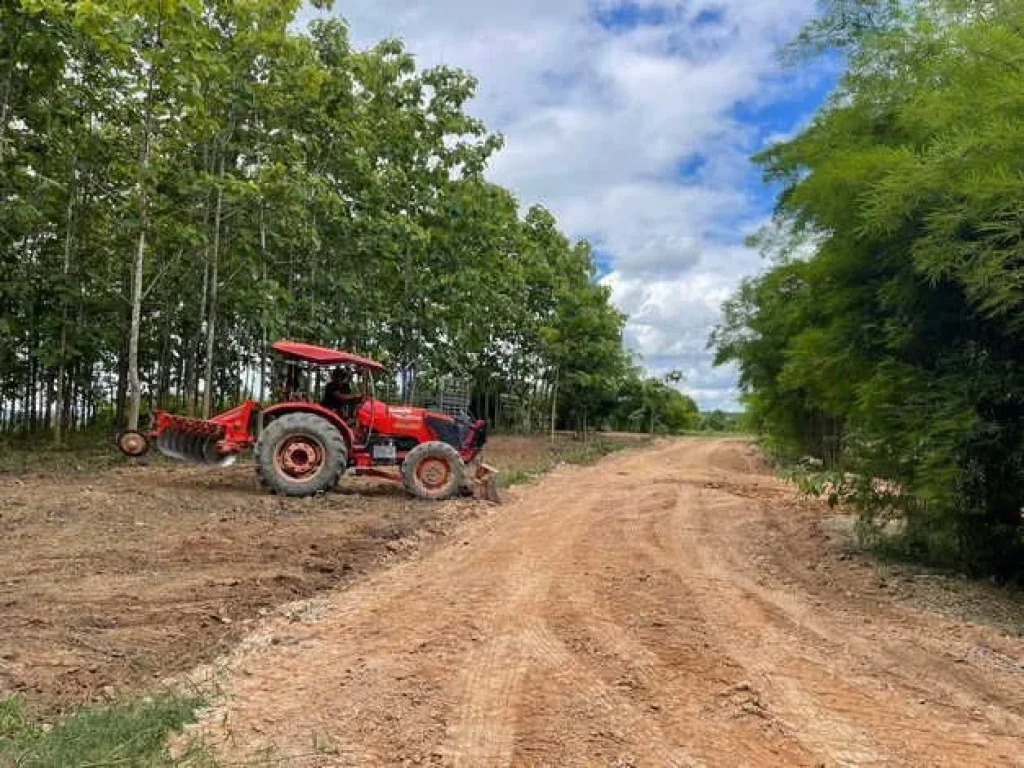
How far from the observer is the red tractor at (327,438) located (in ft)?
34.6

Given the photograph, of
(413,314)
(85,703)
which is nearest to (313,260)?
(413,314)

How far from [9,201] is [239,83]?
3.98m

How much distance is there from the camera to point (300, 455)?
1067cm

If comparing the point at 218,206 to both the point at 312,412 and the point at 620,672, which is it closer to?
the point at 312,412

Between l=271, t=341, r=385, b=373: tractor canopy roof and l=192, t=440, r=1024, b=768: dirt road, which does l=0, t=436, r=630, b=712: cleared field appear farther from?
l=271, t=341, r=385, b=373: tractor canopy roof

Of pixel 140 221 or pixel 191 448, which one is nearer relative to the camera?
pixel 191 448

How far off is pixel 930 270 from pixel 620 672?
13.7 ft

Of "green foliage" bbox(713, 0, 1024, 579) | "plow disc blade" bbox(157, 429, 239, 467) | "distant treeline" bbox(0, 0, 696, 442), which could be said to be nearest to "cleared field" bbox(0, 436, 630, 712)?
"plow disc blade" bbox(157, 429, 239, 467)

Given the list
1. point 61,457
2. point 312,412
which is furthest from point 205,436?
point 61,457

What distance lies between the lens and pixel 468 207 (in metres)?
17.9

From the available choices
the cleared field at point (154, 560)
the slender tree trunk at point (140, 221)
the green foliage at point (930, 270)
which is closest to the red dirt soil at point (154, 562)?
the cleared field at point (154, 560)

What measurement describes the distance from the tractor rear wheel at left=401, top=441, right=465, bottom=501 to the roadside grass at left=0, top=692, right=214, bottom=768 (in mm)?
7335

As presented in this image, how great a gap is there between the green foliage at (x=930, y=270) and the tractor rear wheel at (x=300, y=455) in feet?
20.2

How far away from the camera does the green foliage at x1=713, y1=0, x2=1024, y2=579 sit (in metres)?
6.16
